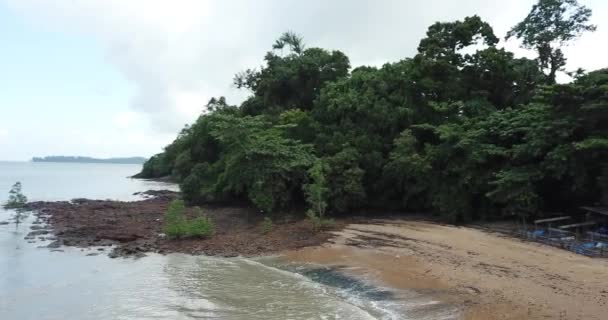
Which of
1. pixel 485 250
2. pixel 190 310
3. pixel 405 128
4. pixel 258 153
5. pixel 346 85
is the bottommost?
pixel 190 310

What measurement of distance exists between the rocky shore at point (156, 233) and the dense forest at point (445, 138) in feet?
6.25

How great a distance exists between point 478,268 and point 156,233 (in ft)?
53.5

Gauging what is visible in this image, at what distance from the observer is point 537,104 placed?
21109 millimetres

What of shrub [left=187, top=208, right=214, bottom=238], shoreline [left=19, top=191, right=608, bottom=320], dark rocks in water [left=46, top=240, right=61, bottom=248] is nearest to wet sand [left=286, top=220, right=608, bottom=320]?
shoreline [left=19, top=191, right=608, bottom=320]

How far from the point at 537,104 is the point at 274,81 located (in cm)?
2181

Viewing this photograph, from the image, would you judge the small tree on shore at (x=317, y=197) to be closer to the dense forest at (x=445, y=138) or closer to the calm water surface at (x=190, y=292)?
the dense forest at (x=445, y=138)

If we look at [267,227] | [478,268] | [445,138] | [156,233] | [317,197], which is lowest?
[156,233]

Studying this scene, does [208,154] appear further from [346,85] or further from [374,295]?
[374,295]

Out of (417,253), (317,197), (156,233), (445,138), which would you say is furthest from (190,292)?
(445,138)

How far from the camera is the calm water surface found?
11.7m

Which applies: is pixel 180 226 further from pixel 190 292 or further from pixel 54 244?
pixel 190 292

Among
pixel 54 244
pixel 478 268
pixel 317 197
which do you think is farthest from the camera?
pixel 317 197

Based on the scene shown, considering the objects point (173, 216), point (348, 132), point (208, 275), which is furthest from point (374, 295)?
point (348, 132)

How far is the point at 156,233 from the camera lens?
2359cm
